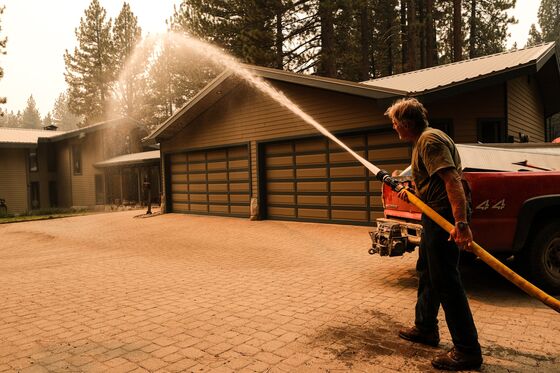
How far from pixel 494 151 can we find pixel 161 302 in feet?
16.9

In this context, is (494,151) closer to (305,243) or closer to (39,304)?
(305,243)

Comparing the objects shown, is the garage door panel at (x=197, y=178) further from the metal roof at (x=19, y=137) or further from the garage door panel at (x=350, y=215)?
the metal roof at (x=19, y=137)

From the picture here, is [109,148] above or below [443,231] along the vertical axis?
above

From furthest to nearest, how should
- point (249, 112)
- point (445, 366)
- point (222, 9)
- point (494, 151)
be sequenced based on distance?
point (222, 9) < point (249, 112) < point (494, 151) < point (445, 366)

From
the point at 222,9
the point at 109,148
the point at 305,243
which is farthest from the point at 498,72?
the point at 109,148

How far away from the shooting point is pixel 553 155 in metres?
6.00

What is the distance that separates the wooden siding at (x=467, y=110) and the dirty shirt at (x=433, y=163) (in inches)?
320

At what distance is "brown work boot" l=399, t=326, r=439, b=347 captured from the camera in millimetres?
3531

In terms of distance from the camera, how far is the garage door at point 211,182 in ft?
51.8

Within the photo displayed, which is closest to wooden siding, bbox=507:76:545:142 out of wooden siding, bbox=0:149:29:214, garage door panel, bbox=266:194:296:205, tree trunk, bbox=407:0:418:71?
garage door panel, bbox=266:194:296:205

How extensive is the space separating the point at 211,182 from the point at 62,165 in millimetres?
20175

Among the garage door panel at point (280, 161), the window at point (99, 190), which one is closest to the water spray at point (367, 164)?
the garage door panel at point (280, 161)

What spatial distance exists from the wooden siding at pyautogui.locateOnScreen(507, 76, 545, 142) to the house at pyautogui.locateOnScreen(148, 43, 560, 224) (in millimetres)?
35

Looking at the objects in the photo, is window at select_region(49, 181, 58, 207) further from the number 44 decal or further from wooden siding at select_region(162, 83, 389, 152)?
the number 44 decal
